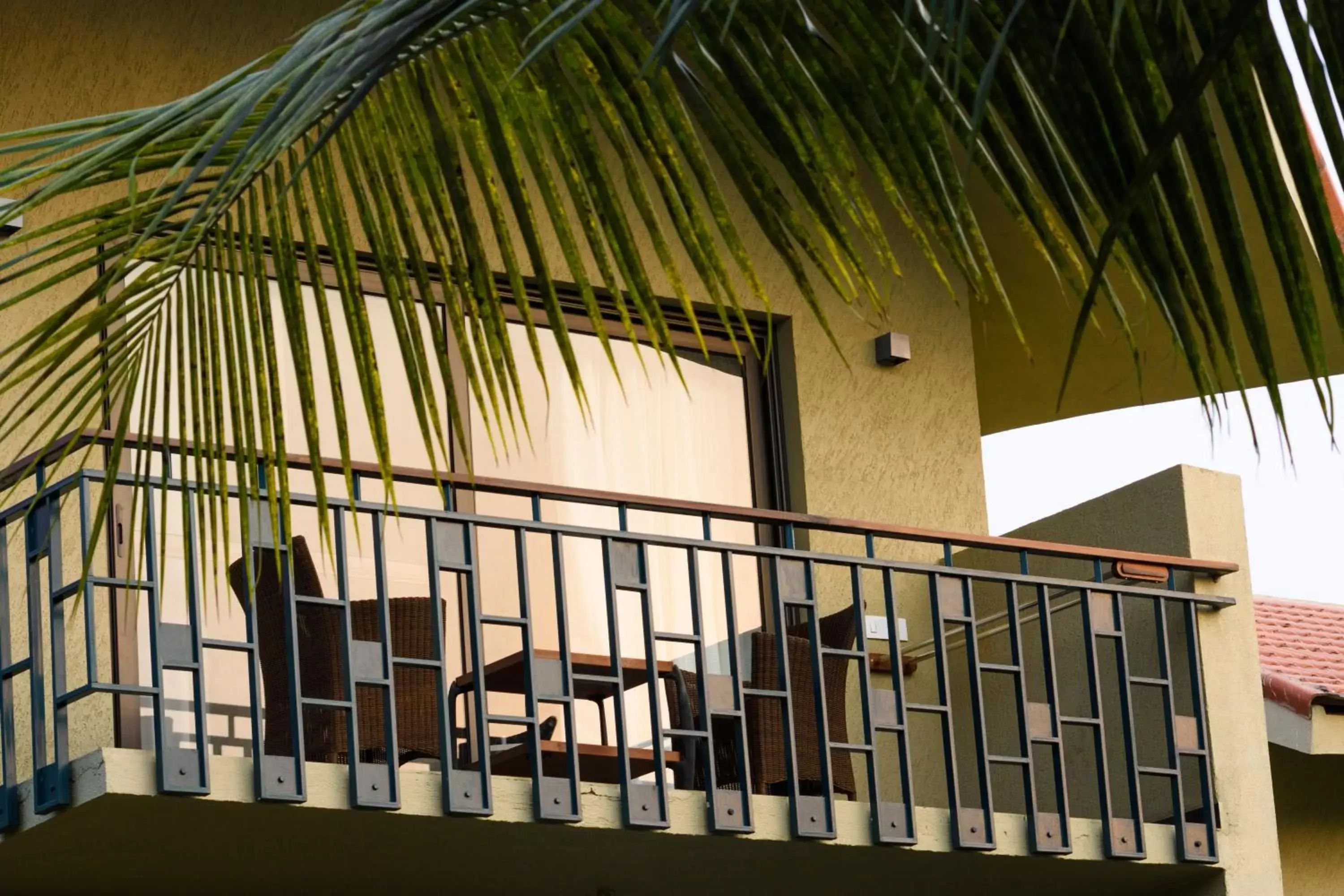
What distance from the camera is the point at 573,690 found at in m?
6.74

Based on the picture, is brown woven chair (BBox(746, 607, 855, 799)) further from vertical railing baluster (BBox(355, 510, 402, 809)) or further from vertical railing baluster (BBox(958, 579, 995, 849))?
vertical railing baluster (BBox(355, 510, 402, 809))

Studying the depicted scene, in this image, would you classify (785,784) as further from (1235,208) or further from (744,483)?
(1235,208)

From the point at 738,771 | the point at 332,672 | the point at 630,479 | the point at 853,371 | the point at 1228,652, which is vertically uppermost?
the point at 630,479

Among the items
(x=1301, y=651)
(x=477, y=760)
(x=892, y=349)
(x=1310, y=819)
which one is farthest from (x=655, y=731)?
(x=1301, y=651)

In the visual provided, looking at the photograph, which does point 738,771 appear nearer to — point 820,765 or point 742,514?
point 820,765

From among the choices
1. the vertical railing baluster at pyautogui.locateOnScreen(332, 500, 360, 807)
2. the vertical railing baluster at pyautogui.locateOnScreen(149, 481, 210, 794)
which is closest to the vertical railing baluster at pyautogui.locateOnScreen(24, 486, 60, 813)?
the vertical railing baluster at pyautogui.locateOnScreen(149, 481, 210, 794)

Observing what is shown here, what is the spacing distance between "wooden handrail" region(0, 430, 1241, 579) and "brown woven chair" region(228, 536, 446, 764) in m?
0.38

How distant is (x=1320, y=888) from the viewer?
9.86 meters

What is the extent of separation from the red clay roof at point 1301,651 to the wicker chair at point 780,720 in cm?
217

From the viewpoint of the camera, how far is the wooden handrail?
20.4ft

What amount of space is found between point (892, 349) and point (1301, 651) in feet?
10.5

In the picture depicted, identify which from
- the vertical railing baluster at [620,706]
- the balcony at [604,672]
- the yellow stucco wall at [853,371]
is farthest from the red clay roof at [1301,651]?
the vertical railing baluster at [620,706]

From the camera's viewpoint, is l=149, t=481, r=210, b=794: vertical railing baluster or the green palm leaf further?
l=149, t=481, r=210, b=794: vertical railing baluster

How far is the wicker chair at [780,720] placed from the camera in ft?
23.3
